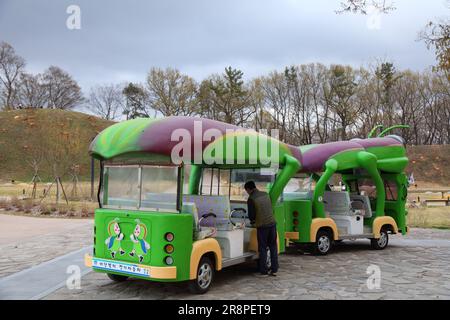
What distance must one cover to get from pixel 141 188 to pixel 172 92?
182 ft

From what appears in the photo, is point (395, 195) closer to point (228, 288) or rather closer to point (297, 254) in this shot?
point (297, 254)

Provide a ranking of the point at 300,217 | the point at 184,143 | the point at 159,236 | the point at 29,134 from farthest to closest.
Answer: the point at 29,134 → the point at 300,217 → the point at 184,143 → the point at 159,236

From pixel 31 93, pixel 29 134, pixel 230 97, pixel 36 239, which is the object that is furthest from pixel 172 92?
pixel 36 239

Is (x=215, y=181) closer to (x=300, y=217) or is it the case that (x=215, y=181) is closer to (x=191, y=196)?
(x=191, y=196)

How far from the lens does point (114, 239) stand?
7.27m

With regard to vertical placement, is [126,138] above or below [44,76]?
below

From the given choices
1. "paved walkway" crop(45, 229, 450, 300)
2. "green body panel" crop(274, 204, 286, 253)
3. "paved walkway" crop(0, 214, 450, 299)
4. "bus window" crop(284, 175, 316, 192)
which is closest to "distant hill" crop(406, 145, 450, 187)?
"paved walkway" crop(0, 214, 450, 299)

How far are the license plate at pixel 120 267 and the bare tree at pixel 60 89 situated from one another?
240 feet

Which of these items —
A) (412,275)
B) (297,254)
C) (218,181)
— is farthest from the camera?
(297,254)

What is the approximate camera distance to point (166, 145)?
6.93 m

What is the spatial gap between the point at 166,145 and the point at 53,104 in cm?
7552
